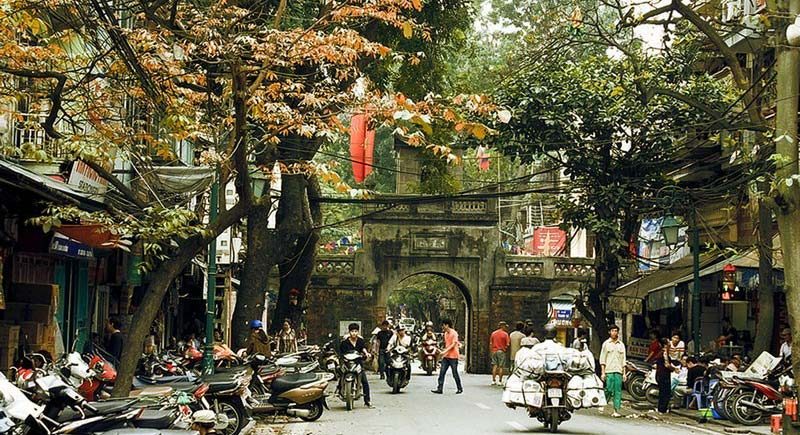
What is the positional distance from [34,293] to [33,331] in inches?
24.8

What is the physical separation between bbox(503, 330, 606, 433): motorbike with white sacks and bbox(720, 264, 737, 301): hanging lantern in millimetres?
6566

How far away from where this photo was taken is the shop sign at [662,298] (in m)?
25.4

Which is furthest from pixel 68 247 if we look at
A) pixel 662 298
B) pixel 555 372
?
pixel 662 298

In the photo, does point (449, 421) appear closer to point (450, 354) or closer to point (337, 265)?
point (450, 354)

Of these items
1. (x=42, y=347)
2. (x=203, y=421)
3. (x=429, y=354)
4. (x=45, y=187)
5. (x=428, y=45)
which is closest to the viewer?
(x=203, y=421)

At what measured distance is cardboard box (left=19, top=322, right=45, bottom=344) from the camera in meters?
16.4

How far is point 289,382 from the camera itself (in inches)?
697

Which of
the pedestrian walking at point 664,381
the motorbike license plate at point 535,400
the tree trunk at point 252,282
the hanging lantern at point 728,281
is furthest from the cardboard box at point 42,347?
the hanging lantern at point 728,281

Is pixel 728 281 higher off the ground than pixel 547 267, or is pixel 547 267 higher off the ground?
pixel 547 267

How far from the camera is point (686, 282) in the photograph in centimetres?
2462

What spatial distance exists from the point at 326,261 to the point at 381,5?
23838 mm

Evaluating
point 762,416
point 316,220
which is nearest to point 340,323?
point 316,220

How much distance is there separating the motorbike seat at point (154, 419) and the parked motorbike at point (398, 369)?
14.9 meters

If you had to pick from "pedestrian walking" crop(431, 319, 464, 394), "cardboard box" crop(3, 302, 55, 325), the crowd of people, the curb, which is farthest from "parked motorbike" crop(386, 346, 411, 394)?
"cardboard box" crop(3, 302, 55, 325)
